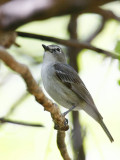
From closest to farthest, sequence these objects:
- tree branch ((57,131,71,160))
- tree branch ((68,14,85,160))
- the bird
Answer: tree branch ((57,131,71,160)) < tree branch ((68,14,85,160)) < the bird

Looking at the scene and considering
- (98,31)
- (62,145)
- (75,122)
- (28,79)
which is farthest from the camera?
(98,31)

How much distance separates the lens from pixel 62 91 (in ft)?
10.3

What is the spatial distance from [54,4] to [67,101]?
1707 mm

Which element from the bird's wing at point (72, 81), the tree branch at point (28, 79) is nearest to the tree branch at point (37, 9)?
the tree branch at point (28, 79)

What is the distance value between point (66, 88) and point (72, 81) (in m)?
0.14

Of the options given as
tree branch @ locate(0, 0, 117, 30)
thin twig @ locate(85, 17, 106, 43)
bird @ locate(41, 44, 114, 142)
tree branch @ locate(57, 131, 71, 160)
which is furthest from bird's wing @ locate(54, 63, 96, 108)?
tree branch @ locate(0, 0, 117, 30)

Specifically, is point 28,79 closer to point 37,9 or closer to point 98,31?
point 37,9

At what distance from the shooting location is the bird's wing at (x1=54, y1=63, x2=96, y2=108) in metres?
3.17

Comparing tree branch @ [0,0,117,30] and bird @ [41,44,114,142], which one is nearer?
tree branch @ [0,0,117,30]

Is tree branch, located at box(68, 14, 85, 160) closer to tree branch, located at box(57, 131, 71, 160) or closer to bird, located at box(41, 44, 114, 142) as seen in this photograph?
tree branch, located at box(57, 131, 71, 160)

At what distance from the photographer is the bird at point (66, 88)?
302 cm

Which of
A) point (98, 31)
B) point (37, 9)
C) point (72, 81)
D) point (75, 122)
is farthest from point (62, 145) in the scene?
point (72, 81)

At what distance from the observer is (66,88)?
320 centimetres

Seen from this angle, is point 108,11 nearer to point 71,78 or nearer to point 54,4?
point 54,4
